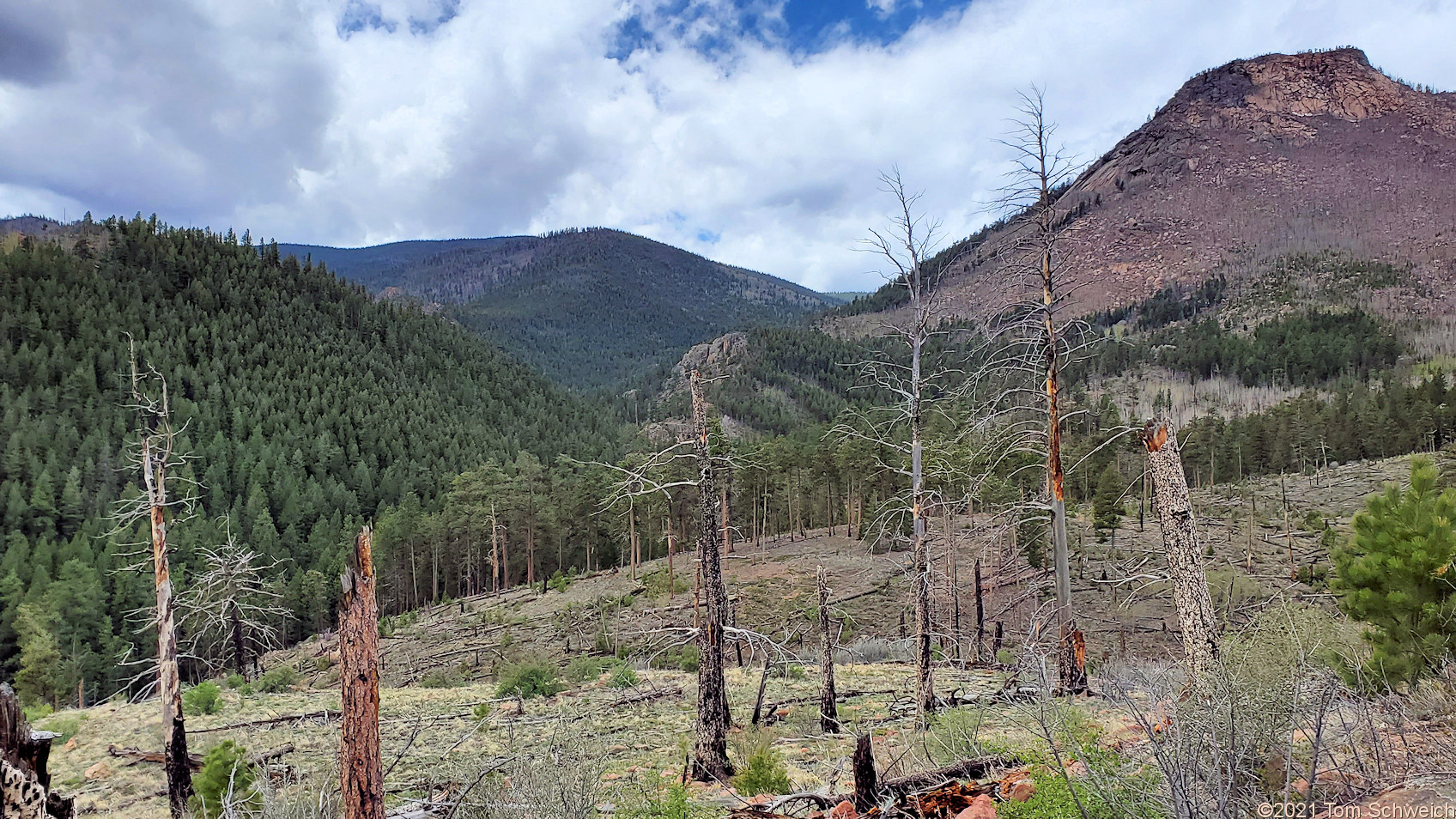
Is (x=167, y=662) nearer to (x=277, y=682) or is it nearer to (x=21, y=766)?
(x=21, y=766)

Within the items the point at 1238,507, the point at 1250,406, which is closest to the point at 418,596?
the point at 1238,507

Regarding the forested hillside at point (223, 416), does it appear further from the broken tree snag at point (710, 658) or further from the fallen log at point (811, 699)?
the broken tree snag at point (710, 658)

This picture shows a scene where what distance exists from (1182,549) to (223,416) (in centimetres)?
10049

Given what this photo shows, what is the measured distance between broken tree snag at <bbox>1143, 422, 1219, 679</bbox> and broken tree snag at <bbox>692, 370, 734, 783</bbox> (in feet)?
18.3

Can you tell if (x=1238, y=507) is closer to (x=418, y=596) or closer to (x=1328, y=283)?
(x=418, y=596)

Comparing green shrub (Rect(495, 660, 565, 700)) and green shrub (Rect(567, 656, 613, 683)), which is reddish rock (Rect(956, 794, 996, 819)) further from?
green shrub (Rect(567, 656, 613, 683))

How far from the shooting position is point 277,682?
30500 millimetres

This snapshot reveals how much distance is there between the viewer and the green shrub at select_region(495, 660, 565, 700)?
72.2 ft

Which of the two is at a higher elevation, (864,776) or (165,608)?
(165,608)

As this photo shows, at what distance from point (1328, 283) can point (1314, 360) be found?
6311 cm

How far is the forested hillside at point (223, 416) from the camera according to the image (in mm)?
45938

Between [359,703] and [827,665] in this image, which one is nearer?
[359,703]

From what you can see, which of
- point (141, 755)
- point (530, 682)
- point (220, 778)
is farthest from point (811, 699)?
point (141, 755)

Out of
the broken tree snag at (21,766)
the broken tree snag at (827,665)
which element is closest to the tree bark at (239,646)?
the broken tree snag at (827,665)
